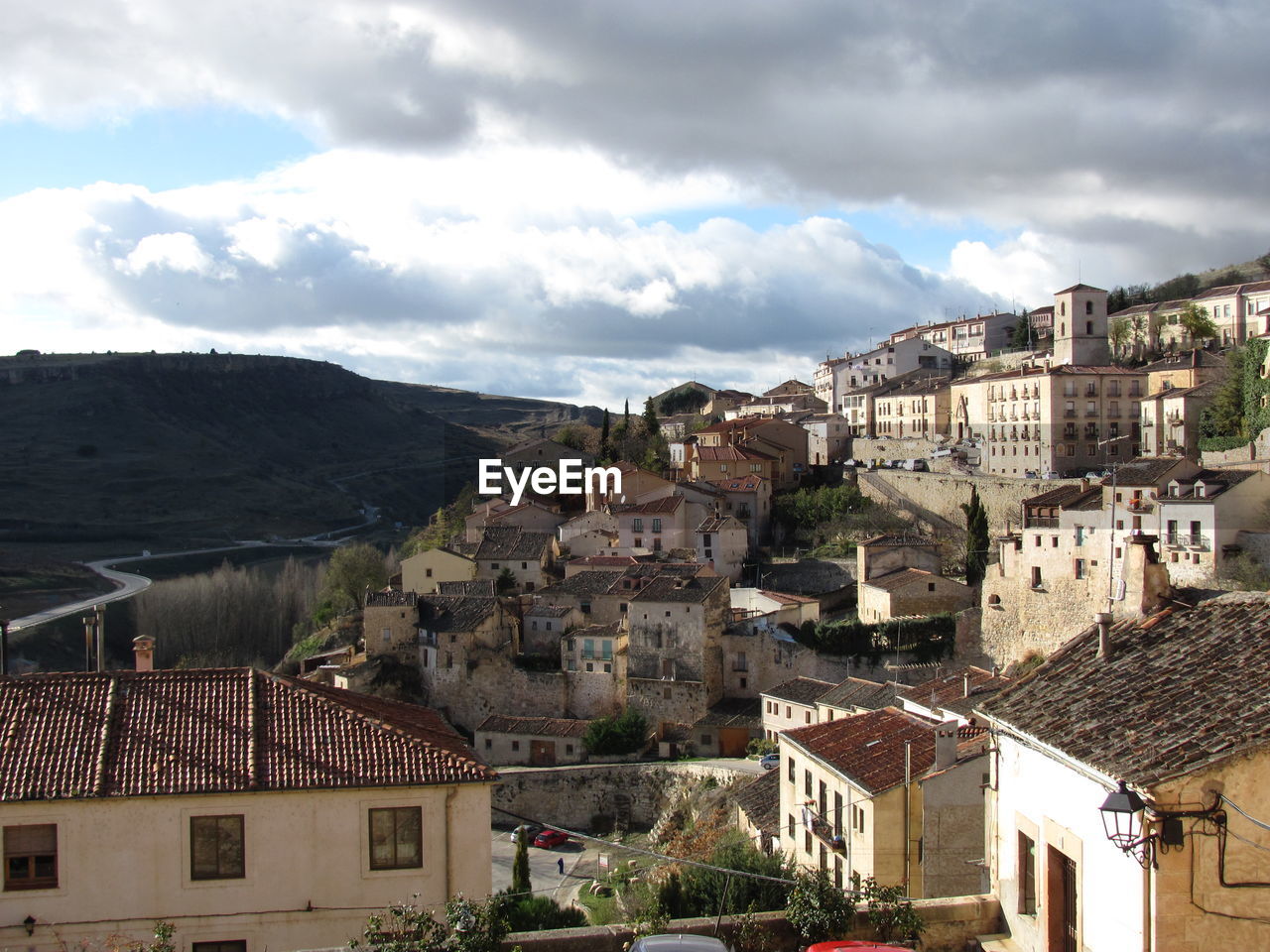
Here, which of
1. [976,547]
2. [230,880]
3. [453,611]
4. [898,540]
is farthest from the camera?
[898,540]

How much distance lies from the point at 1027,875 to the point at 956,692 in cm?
1832

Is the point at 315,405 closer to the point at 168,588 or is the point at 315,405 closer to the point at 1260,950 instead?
the point at 168,588

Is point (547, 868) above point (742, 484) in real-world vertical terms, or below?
below

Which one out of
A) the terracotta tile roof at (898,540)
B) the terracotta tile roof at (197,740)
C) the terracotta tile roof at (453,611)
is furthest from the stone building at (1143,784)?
the terracotta tile roof at (453,611)

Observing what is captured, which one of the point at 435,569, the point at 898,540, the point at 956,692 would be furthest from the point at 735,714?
the point at 435,569

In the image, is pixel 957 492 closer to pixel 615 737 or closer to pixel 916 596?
pixel 916 596

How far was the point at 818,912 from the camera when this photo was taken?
27.5ft

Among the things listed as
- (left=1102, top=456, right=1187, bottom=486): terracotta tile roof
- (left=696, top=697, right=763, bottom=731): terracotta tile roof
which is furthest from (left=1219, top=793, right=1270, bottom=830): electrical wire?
(left=696, top=697, right=763, bottom=731): terracotta tile roof

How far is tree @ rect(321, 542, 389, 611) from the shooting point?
59.0 metres

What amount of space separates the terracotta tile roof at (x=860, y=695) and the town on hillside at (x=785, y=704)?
263mm

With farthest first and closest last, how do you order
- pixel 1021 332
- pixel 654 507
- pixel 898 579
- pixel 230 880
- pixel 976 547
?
1. pixel 1021 332
2. pixel 654 507
3. pixel 976 547
4. pixel 898 579
5. pixel 230 880

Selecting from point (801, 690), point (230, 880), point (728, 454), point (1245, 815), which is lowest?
point (801, 690)

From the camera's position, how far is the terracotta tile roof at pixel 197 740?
1165 cm

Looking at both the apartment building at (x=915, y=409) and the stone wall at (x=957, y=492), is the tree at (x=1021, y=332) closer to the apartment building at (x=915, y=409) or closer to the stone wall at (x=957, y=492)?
the apartment building at (x=915, y=409)
